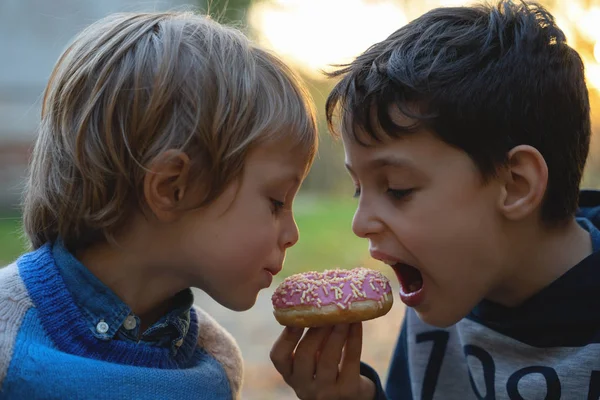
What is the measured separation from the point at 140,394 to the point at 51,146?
79cm

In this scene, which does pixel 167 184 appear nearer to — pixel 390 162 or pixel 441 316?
pixel 390 162

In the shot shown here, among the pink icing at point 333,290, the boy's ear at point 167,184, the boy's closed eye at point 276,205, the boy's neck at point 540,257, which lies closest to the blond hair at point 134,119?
the boy's ear at point 167,184

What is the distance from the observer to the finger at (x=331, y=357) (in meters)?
2.44

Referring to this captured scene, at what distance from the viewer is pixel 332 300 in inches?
91.9

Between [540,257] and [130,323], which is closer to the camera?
[130,323]

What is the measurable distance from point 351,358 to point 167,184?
857mm

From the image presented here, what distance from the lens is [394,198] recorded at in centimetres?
235

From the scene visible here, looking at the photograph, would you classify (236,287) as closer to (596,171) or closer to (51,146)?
(51,146)

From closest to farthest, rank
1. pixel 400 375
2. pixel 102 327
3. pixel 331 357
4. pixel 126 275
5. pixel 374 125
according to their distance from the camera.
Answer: pixel 102 327 → pixel 126 275 → pixel 374 125 → pixel 331 357 → pixel 400 375

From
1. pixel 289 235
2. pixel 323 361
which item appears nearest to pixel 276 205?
pixel 289 235

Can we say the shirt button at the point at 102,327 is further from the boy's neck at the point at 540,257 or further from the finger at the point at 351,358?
the boy's neck at the point at 540,257

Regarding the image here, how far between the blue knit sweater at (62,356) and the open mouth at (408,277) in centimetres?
73

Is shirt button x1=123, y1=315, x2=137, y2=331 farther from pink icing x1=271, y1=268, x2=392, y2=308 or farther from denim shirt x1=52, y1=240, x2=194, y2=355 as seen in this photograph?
pink icing x1=271, y1=268, x2=392, y2=308

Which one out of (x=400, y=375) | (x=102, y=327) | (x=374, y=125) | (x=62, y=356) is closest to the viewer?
(x=62, y=356)
